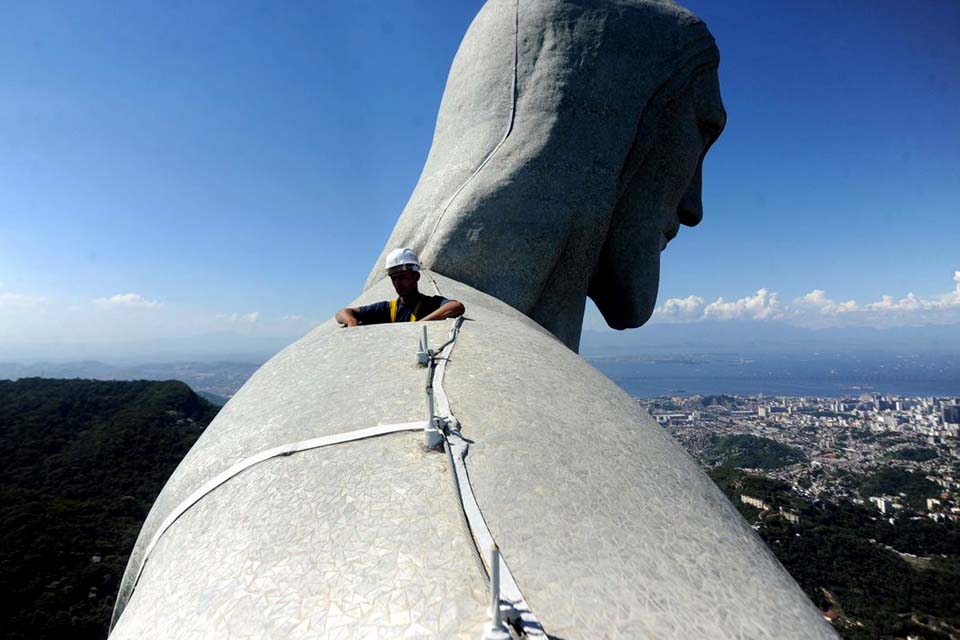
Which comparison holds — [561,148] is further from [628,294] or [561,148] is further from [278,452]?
[278,452]

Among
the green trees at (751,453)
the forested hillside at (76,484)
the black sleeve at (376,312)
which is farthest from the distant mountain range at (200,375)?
the black sleeve at (376,312)

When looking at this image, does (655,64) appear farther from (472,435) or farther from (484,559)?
(484,559)

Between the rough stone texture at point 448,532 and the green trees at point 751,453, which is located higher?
the rough stone texture at point 448,532

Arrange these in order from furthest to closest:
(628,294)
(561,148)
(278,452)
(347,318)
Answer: (628,294), (561,148), (347,318), (278,452)

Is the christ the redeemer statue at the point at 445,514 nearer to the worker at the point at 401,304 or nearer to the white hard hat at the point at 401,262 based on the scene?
the worker at the point at 401,304

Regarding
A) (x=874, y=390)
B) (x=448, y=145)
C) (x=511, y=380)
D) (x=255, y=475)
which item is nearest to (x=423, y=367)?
(x=511, y=380)

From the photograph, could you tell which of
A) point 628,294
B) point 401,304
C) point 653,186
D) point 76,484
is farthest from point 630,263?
point 76,484
